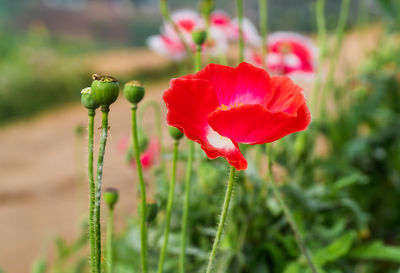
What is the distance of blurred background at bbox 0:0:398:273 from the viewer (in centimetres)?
199

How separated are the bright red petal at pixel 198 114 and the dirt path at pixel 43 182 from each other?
105 cm

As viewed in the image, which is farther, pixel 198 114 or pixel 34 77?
pixel 34 77

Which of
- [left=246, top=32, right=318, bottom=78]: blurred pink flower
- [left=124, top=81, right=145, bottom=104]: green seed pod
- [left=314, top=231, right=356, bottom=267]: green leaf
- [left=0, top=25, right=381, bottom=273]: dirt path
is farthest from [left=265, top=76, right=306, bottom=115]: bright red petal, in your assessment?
[left=0, top=25, right=381, bottom=273]: dirt path

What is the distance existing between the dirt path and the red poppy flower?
1.04 metres

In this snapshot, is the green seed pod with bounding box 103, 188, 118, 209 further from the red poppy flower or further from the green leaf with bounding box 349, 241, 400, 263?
the green leaf with bounding box 349, 241, 400, 263

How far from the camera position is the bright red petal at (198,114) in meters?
0.42

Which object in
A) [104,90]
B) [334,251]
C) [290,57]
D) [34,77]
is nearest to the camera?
[104,90]

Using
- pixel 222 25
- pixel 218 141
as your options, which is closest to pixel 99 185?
pixel 218 141

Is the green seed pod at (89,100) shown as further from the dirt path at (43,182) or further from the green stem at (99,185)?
the dirt path at (43,182)

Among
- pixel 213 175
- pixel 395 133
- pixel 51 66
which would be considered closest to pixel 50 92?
pixel 51 66

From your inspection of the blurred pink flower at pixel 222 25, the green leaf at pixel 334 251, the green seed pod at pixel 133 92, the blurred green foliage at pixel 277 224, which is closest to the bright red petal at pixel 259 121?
the green seed pod at pixel 133 92

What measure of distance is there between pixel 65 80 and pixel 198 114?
4408mm

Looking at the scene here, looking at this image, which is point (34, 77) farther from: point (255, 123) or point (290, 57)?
point (255, 123)

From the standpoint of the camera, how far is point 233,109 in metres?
0.41
